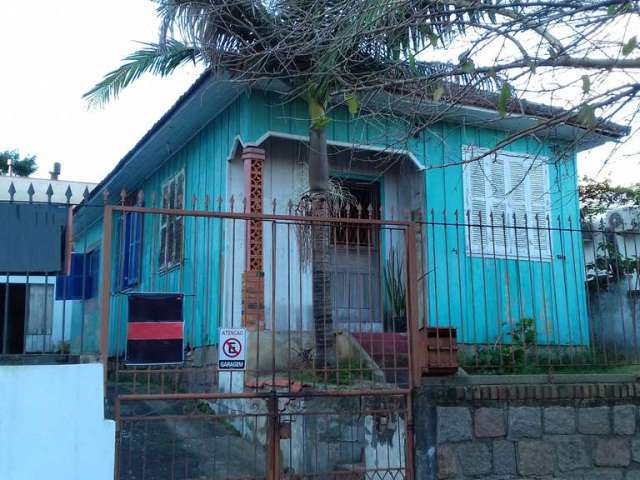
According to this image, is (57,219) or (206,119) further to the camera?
(206,119)

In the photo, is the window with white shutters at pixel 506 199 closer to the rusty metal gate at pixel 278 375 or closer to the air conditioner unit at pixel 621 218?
the air conditioner unit at pixel 621 218

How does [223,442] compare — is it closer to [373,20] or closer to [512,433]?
[512,433]

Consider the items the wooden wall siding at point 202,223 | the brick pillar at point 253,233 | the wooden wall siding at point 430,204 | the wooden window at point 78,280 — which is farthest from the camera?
the wooden wall siding at point 202,223

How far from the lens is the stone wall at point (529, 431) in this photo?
5828 mm

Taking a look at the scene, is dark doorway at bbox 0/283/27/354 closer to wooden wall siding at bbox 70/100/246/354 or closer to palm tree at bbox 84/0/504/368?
palm tree at bbox 84/0/504/368

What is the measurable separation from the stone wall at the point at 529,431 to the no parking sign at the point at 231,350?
1.48 metres

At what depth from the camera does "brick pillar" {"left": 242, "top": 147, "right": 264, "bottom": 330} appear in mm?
8914

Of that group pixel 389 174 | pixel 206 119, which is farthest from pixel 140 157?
pixel 389 174

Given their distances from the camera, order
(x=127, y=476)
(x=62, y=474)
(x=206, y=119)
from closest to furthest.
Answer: (x=62, y=474)
(x=127, y=476)
(x=206, y=119)

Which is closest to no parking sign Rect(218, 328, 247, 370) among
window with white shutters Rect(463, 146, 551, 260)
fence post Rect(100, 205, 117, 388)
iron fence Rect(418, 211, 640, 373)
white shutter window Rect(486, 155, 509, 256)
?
fence post Rect(100, 205, 117, 388)

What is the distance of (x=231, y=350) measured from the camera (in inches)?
216

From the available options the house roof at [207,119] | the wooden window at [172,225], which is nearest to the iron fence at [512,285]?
the house roof at [207,119]

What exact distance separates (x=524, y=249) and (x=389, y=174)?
229cm

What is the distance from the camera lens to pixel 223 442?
25.4 ft
